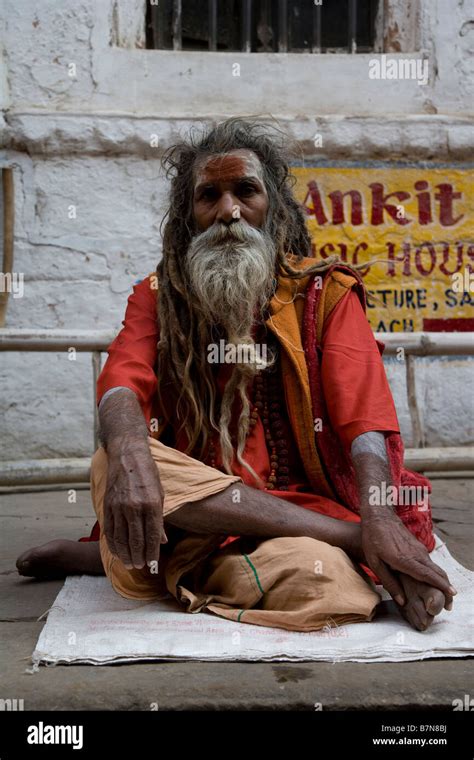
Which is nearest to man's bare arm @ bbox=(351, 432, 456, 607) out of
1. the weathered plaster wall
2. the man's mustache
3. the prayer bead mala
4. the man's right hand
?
the prayer bead mala

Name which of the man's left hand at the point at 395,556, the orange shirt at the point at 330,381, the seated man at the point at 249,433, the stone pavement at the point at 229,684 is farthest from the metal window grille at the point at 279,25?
the stone pavement at the point at 229,684

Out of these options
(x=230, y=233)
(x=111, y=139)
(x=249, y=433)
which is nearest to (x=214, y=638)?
(x=249, y=433)

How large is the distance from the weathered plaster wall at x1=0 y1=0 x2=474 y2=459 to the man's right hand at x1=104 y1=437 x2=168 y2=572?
9.42 ft

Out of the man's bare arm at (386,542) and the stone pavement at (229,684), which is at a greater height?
A: the man's bare arm at (386,542)

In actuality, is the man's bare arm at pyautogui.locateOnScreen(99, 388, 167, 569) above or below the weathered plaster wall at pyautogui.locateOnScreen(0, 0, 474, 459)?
below

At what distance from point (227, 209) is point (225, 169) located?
134 mm

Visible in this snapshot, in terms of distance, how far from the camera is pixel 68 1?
17.2 ft

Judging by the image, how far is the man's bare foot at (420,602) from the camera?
2.32 metres

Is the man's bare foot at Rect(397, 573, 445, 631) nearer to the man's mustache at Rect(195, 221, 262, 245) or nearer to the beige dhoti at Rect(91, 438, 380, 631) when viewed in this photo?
the beige dhoti at Rect(91, 438, 380, 631)

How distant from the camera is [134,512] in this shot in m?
2.32

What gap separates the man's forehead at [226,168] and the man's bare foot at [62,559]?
123 centimetres

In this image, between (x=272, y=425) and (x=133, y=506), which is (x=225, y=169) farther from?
(x=133, y=506)

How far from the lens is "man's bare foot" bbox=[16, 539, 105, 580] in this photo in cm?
295

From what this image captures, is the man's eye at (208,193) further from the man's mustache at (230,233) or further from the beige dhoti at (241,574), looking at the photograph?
the beige dhoti at (241,574)
